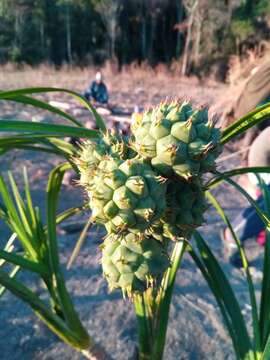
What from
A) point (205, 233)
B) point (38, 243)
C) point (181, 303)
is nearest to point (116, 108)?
point (205, 233)

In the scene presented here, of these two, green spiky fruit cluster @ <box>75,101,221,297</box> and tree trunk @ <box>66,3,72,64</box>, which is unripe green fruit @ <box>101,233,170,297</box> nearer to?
green spiky fruit cluster @ <box>75,101,221,297</box>

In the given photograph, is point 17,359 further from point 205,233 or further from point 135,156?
point 205,233

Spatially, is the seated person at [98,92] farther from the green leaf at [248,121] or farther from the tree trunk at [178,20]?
the tree trunk at [178,20]

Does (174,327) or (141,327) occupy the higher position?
(141,327)

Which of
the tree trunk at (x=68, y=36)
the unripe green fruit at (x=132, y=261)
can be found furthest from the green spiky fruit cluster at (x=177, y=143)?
A: the tree trunk at (x=68, y=36)

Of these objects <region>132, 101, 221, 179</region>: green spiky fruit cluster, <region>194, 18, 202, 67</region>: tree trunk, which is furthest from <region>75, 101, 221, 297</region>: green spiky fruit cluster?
<region>194, 18, 202, 67</region>: tree trunk
